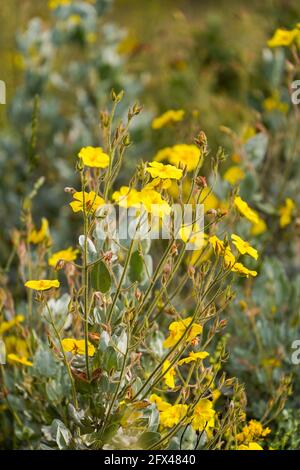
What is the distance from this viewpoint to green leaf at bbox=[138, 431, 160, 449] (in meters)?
1.52

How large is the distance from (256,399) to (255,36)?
2381 millimetres

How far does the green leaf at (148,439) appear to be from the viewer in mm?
1518

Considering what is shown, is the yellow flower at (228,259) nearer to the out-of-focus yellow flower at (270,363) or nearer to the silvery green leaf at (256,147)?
the out-of-focus yellow flower at (270,363)

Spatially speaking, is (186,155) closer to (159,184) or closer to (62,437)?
(159,184)

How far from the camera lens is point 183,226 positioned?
1.45m

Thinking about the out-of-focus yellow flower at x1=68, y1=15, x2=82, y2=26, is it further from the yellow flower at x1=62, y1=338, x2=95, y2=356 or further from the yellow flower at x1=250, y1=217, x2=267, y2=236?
the yellow flower at x1=62, y1=338, x2=95, y2=356

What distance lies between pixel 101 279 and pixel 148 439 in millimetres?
325

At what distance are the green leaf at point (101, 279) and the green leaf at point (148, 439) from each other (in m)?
0.29

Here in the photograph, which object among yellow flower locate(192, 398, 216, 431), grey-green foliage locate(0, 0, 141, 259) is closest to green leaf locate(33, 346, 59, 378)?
yellow flower locate(192, 398, 216, 431)

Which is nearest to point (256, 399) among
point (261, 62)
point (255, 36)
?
point (261, 62)

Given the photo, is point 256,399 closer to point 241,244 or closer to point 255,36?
point 241,244

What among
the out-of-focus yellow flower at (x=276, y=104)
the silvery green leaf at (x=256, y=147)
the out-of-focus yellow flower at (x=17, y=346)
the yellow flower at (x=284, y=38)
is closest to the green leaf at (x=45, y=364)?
the out-of-focus yellow flower at (x=17, y=346)

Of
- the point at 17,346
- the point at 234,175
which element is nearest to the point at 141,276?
the point at 17,346

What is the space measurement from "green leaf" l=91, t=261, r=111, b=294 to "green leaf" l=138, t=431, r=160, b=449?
0.29 m
